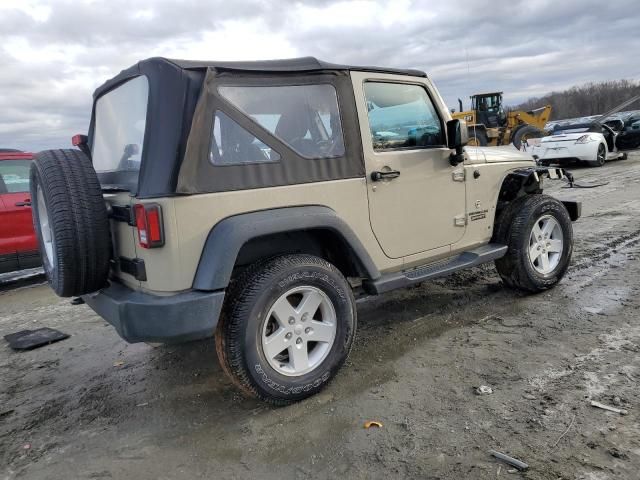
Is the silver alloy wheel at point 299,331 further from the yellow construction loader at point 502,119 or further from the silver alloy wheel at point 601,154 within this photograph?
the yellow construction loader at point 502,119

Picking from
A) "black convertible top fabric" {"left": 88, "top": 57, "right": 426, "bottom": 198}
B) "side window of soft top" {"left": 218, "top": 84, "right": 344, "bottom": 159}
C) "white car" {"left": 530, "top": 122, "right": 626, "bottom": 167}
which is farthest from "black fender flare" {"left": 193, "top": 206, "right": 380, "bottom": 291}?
"white car" {"left": 530, "top": 122, "right": 626, "bottom": 167}

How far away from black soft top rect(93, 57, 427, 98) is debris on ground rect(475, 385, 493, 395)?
7.29 ft

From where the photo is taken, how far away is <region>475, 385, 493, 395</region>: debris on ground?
3053mm

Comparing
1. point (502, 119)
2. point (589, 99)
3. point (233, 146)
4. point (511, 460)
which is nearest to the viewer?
point (511, 460)

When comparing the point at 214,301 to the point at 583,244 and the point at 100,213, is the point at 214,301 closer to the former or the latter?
the point at 100,213

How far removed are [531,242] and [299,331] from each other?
262cm

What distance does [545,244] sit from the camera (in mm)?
4758

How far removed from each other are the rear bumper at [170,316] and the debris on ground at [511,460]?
5.12ft

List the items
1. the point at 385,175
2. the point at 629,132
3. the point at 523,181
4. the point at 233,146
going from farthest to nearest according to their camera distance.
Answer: the point at 629,132 → the point at 523,181 → the point at 385,175 → the point at 233,146

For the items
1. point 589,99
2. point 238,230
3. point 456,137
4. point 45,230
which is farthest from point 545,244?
point 589,99

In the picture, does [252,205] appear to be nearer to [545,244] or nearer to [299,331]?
[299,331]

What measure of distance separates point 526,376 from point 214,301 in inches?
78.0

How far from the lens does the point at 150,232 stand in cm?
269

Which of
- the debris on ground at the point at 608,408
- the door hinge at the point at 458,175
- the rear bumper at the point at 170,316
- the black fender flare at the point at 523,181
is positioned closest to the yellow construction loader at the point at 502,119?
the black fender flare at the point at 523,181
